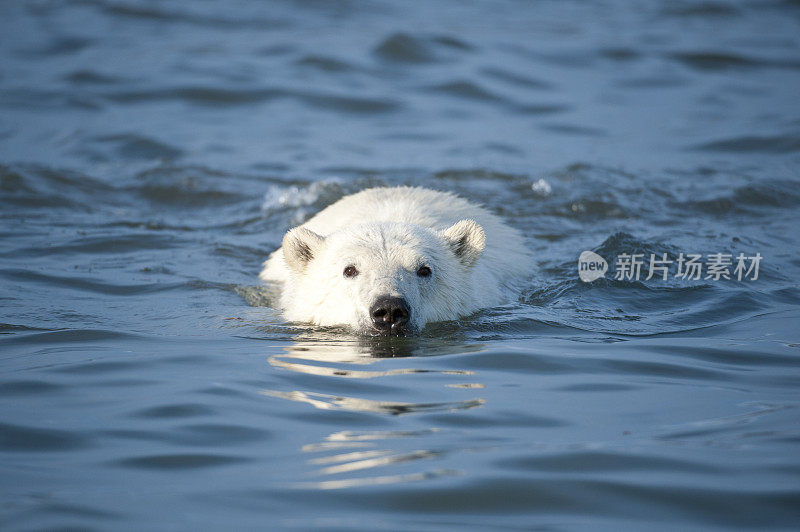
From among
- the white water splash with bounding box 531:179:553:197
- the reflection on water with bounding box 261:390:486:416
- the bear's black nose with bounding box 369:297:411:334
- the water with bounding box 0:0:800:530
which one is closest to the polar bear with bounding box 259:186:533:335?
the bear's black nose with bounding box 369:297:411:334

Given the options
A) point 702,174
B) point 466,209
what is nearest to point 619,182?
point 702,174

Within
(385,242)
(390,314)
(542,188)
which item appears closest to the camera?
(390,314)

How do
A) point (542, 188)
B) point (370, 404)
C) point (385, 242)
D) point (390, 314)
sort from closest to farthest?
1. point (370, 404)
2. point (390, 314)
3. point (385, 242)
4. point (542, 188)

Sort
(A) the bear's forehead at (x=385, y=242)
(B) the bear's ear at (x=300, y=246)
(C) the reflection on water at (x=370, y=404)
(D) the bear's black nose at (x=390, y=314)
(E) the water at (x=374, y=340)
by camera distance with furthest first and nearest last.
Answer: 1. (B) the bear's ear at (x=300, y=246)
2. (A) the bear's forehead at (x=385, y=242)
3. (D) the bear's black nose at (x=390, y=314)
4. (C) the reflection on water at (x=370, y=404)
5. (E) the water at (x=374, y=340)

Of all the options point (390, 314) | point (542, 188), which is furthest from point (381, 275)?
point (542, 188)

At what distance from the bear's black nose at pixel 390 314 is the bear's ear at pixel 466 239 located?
1123mm

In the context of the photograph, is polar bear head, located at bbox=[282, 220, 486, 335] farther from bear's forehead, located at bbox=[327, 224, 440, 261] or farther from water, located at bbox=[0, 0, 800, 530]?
water, located at bbox=[0, 0, 800, 530]

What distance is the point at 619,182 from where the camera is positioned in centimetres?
1220

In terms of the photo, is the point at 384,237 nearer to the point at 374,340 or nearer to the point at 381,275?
the point at 381,275

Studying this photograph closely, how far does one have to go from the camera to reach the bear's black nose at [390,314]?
5984 millimetres

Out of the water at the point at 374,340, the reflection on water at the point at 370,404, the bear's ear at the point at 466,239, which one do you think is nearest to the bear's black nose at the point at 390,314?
the water at the point at 374,340

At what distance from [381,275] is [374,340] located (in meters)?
0.45

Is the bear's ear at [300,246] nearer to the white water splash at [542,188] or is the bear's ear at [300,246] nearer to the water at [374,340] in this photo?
the water at [374,340]

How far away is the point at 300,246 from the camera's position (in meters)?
6.98
